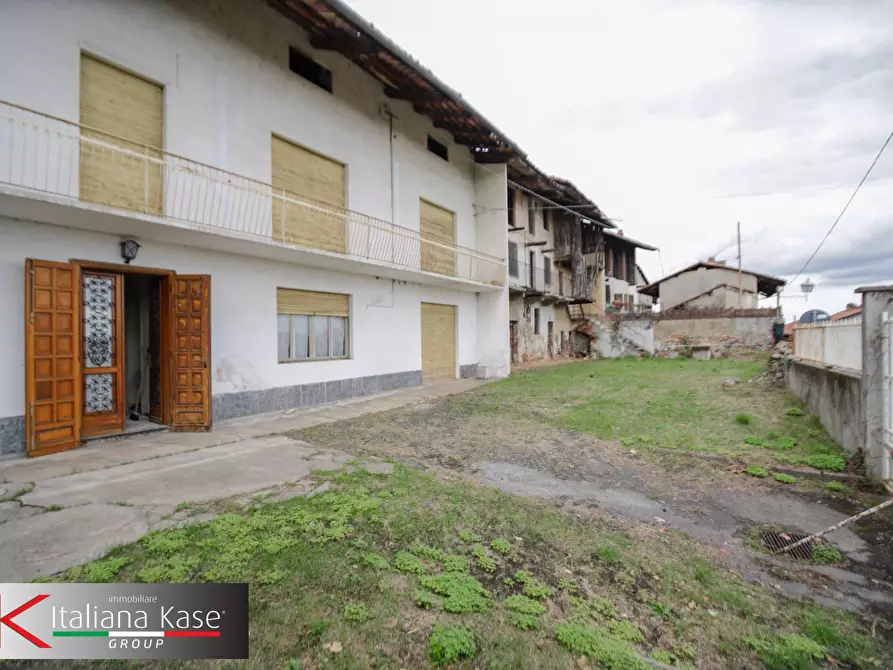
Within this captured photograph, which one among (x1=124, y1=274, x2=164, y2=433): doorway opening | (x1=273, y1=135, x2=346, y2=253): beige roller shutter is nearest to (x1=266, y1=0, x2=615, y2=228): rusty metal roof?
(x1=273, y1=135, x2=346, y2=253): beige roller shutter

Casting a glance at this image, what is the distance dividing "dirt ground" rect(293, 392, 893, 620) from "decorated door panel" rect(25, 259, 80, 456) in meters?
3.28

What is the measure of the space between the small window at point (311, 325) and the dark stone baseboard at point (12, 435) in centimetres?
433

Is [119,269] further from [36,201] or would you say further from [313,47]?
[313,47]

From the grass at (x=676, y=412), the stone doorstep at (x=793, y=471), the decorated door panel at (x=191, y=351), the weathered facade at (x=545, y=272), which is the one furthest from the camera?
the weathered facade at (x=545, y=272)

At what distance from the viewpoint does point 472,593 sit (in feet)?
8.86

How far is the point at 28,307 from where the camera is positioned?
18.9 feet

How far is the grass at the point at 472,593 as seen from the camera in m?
2.23

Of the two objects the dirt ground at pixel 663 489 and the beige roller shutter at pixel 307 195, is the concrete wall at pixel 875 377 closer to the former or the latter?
the dirt ground at pixel 663 489

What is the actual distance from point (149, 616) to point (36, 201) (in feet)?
19.2

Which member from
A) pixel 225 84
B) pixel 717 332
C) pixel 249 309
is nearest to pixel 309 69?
pixel 225 84

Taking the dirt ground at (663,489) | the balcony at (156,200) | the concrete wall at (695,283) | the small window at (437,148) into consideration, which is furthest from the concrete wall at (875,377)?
the concrete wall at (695,283)

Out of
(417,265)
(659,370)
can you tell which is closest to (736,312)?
(659,370)

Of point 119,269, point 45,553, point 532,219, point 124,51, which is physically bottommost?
point 45,553

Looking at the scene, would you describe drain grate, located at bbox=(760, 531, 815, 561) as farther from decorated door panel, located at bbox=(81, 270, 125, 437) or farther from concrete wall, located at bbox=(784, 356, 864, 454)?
decorated door panel, located at bbox=(81, 270, 125, 437)
